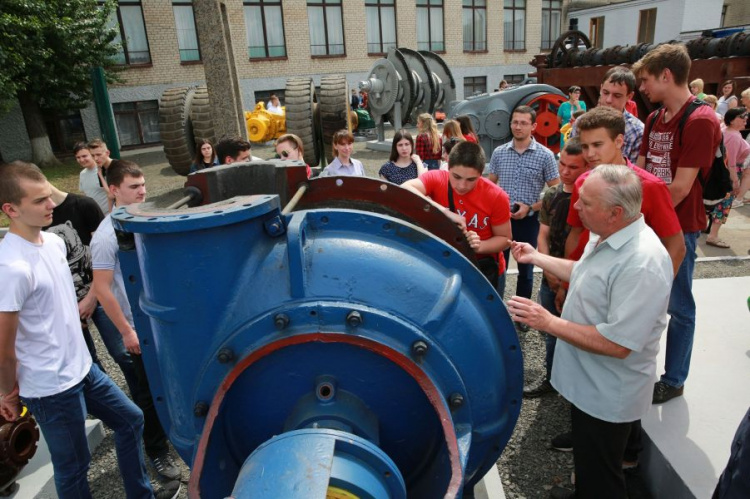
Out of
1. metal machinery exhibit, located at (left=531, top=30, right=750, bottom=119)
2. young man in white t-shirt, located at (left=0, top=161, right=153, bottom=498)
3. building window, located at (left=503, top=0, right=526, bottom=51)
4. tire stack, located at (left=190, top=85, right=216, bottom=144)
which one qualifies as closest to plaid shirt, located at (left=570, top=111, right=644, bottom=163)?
young man in white t-shirt, located at (left=0, top=161, right=153, bottom=498)

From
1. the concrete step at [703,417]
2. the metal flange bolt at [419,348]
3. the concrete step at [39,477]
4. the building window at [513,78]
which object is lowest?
the concrete step at [39,477]

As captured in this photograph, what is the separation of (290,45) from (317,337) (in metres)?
21.3

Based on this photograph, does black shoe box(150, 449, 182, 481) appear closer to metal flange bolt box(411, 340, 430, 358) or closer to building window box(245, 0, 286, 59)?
metal flange bolt box(411, 340, 430, 358)

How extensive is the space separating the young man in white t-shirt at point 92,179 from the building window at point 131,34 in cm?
1581

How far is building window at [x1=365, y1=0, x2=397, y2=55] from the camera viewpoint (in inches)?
867

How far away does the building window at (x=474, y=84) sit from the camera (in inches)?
981

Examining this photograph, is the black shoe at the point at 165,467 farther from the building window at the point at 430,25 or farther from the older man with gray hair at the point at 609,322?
the building window at the point at 430,25

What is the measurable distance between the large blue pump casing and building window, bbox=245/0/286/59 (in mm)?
20704

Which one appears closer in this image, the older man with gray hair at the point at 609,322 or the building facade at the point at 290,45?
the older man with gray hair at the point at 609,322

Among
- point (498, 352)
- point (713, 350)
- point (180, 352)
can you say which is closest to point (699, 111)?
point (713, 350)

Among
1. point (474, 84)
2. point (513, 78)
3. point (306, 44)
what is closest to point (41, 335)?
point (306, 44)

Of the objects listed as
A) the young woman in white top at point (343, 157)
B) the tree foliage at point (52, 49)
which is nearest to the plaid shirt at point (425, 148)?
the young woman in white top at point (343, 157)

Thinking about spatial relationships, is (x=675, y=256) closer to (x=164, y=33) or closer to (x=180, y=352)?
(x=180, y=352)

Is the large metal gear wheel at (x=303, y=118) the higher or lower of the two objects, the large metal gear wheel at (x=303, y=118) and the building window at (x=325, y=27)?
the lower
